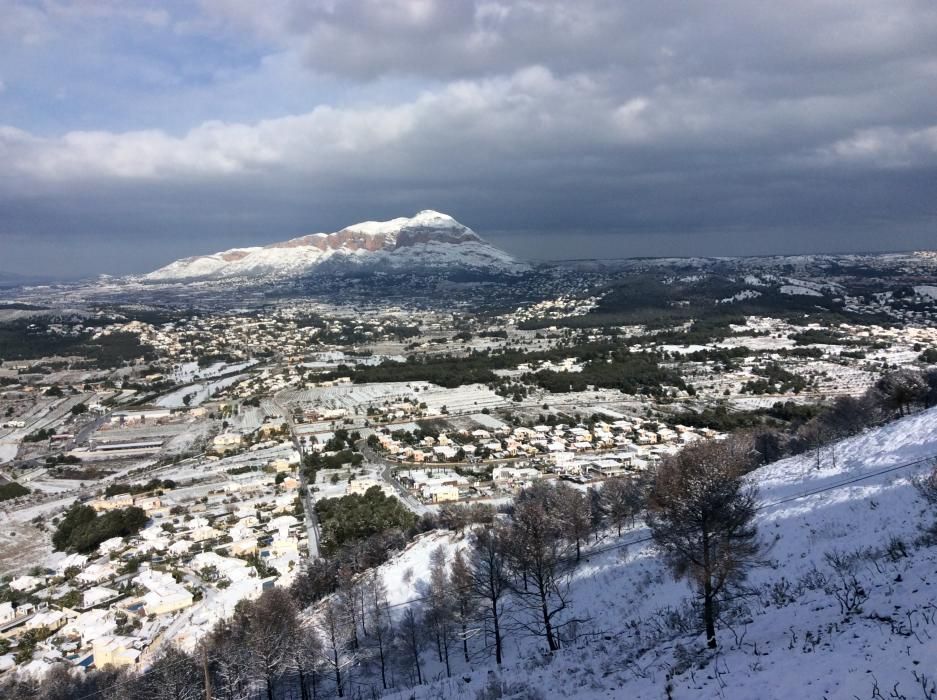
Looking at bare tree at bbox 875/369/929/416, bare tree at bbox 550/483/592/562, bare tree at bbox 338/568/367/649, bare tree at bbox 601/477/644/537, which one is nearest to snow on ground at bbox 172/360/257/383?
bare tree at bbox 338/568/367/649

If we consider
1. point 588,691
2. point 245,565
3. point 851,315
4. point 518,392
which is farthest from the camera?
point 851,315

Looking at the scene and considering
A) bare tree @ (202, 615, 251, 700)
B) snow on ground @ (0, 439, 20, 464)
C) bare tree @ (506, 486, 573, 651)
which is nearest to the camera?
bare tree @ (506, 486, 573, 651)

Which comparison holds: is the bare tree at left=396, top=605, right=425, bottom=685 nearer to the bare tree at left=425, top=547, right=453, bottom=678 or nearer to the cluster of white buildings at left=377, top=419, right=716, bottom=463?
the bare tree at left=425, top=547, right=453, bottom=678

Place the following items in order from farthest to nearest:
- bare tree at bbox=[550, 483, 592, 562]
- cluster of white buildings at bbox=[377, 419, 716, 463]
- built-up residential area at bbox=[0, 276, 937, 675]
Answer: cluster of white buildings at bbox=[377, 419, 716, 463] → built-up residential area at bbox=[0, 276, 937, 675] → bare tree at bbox=[550, 483, 592, 562]

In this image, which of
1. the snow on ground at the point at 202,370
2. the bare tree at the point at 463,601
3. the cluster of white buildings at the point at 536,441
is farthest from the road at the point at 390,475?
the snow on ground at the point at 202,370

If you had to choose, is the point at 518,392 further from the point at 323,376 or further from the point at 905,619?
the point at 905,619

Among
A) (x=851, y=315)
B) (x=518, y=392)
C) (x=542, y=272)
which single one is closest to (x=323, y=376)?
(x=518, y=392)

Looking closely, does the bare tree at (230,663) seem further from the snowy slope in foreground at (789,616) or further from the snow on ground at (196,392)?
the snow on ground at (196,392)

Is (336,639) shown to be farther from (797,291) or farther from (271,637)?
(797,291)
